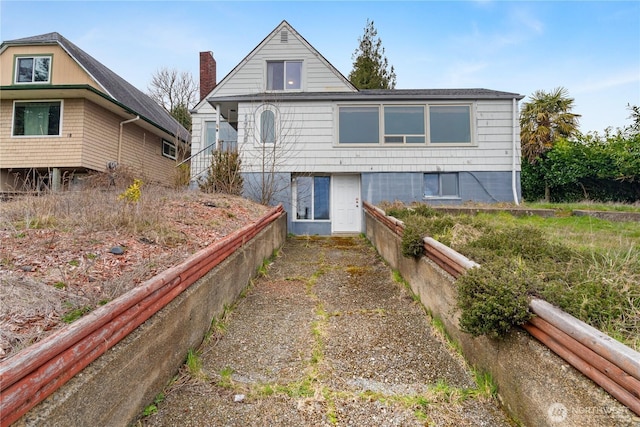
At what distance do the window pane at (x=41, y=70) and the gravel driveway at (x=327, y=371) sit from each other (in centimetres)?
1370

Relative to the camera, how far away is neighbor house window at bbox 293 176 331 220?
10.6 meters

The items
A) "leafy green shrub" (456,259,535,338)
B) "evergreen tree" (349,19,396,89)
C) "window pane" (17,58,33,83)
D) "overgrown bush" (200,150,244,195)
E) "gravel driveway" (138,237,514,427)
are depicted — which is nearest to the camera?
"leafy green shrub" (456,259,535,338)

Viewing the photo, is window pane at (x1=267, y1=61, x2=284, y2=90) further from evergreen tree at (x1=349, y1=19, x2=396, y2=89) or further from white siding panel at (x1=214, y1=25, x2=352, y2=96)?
evergreen tree at (x1=349, y1=19, x2=396, y2=89)

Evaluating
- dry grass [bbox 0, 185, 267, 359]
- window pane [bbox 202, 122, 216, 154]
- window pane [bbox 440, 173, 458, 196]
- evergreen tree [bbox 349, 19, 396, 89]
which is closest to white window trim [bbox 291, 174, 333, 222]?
window pane [bbox 440, 173, 458, 196]

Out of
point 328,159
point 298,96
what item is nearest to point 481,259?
point 328,159

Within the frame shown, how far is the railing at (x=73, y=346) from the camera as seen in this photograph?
128cm

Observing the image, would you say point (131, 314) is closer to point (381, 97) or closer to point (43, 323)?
point (43, 323)

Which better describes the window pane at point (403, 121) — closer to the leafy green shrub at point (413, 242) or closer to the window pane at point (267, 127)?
the window pane at point (267, 127)

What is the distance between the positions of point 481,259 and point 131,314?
114 inches

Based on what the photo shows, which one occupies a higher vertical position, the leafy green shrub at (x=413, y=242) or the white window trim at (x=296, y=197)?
the white window trim at (x=296, y=197)

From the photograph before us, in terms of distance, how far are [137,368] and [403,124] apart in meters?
10.1

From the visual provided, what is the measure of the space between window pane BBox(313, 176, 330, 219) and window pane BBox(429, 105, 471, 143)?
3.82 meters

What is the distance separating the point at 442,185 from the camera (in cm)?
1039

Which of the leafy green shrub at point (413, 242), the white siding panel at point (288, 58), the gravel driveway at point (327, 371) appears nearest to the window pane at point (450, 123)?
the white siding panel at point (288, 58)
